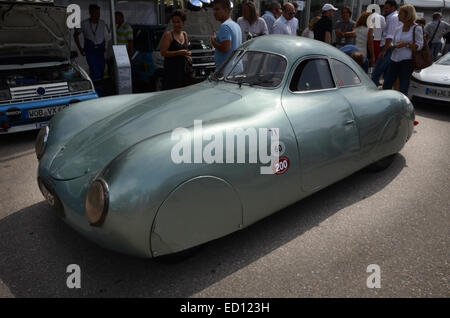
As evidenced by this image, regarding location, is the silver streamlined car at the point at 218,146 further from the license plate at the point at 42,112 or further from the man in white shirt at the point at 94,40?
the man in white shirt at the point at 94,40

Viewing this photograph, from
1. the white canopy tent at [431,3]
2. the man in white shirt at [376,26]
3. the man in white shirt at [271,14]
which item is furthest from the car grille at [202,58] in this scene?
the white canopy tent at [431,3]

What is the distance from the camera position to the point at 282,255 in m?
2.67

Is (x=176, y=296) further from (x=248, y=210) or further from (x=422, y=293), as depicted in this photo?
(x=422, y=293)

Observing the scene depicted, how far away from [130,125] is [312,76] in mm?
1693

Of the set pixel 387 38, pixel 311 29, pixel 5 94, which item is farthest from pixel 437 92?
pixel 5 94

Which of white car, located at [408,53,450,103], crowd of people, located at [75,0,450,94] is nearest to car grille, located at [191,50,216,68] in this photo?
crowd of people, located at [75,0,450,94]

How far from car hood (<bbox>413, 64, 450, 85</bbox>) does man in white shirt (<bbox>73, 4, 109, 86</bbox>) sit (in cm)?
641

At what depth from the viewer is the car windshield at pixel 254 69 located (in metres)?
3.21

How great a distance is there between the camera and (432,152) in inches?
194

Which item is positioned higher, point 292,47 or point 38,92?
point 292,47

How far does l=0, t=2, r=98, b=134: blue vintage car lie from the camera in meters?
4.95
